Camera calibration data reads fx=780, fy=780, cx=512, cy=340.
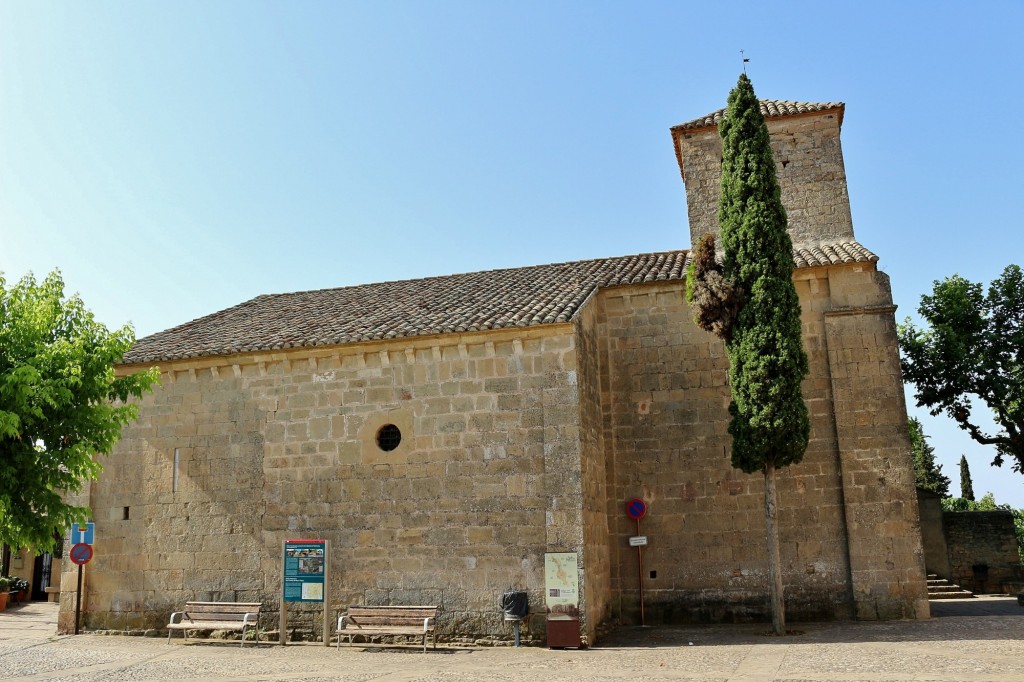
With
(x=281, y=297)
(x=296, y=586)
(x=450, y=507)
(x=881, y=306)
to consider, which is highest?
(x=281, y=297)

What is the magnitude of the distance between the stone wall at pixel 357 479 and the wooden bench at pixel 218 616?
1.11 feet

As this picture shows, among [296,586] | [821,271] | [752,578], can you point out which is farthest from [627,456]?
[296,586]

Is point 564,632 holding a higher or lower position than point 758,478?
lower

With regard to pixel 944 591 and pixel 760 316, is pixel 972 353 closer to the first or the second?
pixel 944 591

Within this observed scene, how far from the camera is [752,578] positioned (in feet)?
45.5

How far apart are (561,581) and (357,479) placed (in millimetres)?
3852

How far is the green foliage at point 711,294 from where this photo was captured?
1307 cm

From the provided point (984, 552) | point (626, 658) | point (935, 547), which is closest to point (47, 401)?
point (626, 658)

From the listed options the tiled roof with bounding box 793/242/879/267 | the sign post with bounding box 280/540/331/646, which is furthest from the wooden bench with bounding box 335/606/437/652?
the tiled roof with bounding box 793/242/879/267

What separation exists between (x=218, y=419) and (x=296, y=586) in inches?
140

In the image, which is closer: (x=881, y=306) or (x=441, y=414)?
(x=441, y=414)

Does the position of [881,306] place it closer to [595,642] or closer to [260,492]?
[595,642]

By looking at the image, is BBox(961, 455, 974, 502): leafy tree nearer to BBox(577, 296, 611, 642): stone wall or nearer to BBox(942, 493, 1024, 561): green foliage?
BBox(942, 493, 1024, 561): green foliage

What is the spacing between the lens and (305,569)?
41.0 feet
